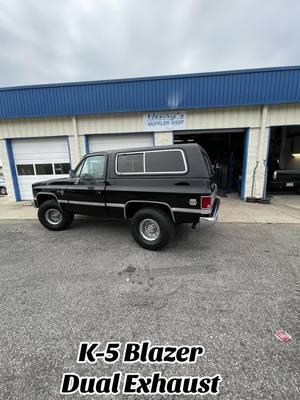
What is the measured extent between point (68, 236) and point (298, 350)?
4.70 m

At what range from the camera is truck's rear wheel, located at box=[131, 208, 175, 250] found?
3.82 metres

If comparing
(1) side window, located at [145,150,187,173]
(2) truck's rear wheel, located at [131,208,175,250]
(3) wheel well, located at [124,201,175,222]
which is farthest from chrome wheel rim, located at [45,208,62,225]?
(1) side window, located at [145,150,187,173]

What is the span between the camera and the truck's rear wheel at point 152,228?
382cm

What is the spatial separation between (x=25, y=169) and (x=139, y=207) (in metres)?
8.17

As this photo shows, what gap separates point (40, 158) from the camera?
9.37 meters

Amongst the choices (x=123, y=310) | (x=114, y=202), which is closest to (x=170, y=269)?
(x=123, y=310)

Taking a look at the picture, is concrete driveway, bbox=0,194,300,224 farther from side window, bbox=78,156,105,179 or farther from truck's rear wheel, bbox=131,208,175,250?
side window, bbox=78,156,105,179

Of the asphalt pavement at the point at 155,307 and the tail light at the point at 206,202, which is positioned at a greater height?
the tail light at the point at 206,202

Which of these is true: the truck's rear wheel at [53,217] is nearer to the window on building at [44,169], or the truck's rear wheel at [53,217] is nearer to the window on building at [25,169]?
the window on building at [44,169]

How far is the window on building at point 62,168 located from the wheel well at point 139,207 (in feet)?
20.7

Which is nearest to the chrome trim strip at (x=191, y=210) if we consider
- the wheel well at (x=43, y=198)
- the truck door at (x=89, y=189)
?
the truck door at (x=89, y=189)

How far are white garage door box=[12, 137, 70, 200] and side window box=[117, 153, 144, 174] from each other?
6.01 metres

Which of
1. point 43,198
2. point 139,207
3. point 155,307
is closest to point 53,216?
point 43,198

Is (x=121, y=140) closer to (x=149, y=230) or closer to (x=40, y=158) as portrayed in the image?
(x=40, y=158)
